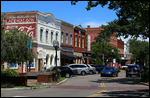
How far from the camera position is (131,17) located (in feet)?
81.1

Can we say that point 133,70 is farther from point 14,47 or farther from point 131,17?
point 14,47

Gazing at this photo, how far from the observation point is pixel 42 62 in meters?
42.2

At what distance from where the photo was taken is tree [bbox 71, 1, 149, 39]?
18747 mm

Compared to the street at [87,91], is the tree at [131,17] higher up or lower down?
higher up

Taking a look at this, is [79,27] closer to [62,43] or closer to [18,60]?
[62,43]

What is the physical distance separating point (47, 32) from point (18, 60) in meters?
23.6

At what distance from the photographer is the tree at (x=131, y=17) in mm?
18747

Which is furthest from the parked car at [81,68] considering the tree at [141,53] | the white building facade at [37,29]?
the tree at [141,53]

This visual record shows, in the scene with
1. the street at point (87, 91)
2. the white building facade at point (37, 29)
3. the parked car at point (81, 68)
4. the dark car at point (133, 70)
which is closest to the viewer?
the street at point (87, 91)

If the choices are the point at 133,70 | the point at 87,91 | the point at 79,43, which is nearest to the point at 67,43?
the point at 79,43

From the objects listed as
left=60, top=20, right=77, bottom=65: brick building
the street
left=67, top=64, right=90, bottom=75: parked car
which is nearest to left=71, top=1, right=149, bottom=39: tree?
the street

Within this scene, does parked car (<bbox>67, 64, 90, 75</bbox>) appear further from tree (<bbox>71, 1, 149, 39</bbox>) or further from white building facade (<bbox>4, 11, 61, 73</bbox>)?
tree (<bbox>71, 1, 149, 39</bbox>)

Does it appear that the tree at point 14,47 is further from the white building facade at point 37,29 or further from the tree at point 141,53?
the tree at point 141,53

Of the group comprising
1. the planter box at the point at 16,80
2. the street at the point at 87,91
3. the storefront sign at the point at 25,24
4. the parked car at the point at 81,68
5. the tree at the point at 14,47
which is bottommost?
the street at the point at 87,91
